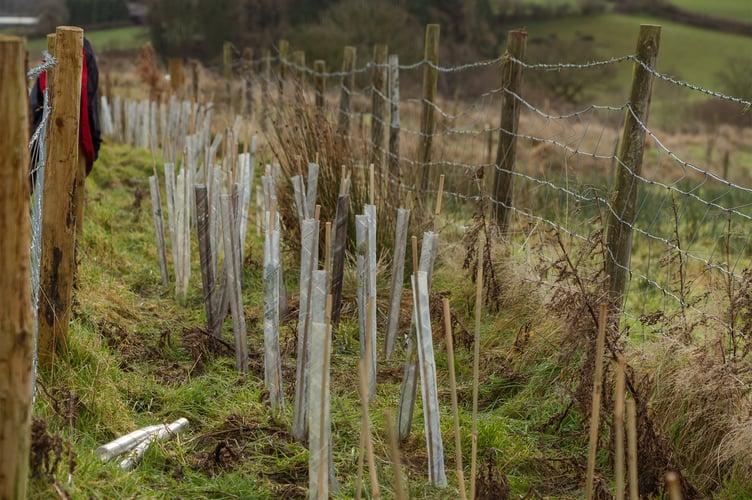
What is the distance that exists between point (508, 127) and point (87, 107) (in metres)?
2.28

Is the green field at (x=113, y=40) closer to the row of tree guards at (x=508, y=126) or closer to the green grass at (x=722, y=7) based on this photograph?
the row of tree guards at (x=508, y=126)

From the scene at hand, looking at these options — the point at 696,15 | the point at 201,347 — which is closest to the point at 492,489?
the point at 201,347

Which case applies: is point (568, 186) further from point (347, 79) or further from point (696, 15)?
point (696, 15)

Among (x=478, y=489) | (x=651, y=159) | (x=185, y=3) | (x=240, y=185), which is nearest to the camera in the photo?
(x=478, y=489)

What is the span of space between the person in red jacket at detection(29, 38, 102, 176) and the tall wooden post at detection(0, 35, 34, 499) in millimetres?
2472

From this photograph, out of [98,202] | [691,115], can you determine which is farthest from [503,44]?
[98,202]

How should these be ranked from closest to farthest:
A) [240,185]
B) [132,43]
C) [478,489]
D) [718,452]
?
[478,489]
[718,452]
[240,185]
[132,43]

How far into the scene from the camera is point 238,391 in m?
3.30

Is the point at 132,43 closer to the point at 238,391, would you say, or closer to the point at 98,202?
the point at 98,202

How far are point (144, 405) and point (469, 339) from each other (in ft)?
4.80

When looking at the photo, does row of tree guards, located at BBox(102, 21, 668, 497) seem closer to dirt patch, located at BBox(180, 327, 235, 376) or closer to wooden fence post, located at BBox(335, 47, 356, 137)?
dirt patch, located at BBox(180, 327, 235, 376)

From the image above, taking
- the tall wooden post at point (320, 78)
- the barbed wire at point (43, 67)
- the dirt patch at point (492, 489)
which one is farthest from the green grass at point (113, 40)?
the dirt patch at point (492, 489)

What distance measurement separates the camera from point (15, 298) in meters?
1.92

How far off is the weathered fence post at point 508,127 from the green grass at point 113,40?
24325mm
